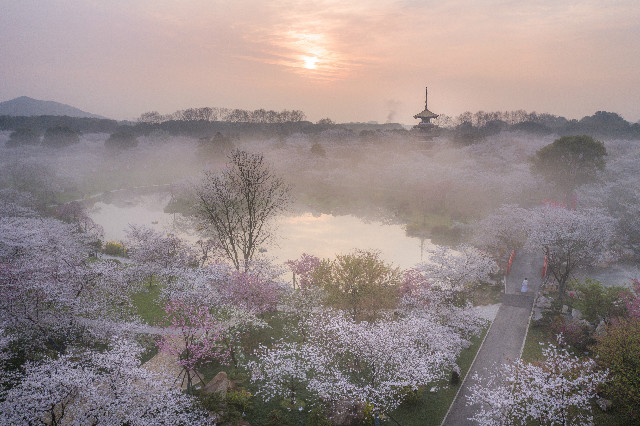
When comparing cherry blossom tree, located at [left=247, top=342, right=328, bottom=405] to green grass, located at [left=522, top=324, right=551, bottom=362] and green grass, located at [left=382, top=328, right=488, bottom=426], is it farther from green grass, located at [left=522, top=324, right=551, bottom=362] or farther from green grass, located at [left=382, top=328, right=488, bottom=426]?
green grass, located at [left=522, top=324, right=551, bottom=362]

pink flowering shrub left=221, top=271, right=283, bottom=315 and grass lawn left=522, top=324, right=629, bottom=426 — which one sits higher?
pink flowering shrub left=221, top=271, right=283, bottom=315

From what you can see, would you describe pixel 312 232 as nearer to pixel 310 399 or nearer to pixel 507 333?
pixel 507 333

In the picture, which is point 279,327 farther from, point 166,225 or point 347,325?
point 166,225

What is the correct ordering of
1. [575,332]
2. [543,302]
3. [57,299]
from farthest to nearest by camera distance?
1. [543,302]
2. [575,332]
3. [57,299]

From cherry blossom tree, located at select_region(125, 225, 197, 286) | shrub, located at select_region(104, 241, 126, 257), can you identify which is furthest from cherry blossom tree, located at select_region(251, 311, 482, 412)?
shrub, located at select_region(104, 241, 126, 257)

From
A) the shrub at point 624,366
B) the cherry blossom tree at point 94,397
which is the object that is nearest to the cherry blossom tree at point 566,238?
the shrub at point 624,366

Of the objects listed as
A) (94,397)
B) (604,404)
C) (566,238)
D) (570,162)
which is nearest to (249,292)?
(94,397)

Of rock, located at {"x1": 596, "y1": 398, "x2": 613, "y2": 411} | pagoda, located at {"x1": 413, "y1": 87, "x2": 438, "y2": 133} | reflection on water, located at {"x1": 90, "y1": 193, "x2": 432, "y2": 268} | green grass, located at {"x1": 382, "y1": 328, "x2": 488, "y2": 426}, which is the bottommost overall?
green grass, located at {"x1": 382, "y1": 328, "x2": 488, "y2": 426}

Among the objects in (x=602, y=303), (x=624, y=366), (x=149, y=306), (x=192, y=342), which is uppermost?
(x=624, y=366)
